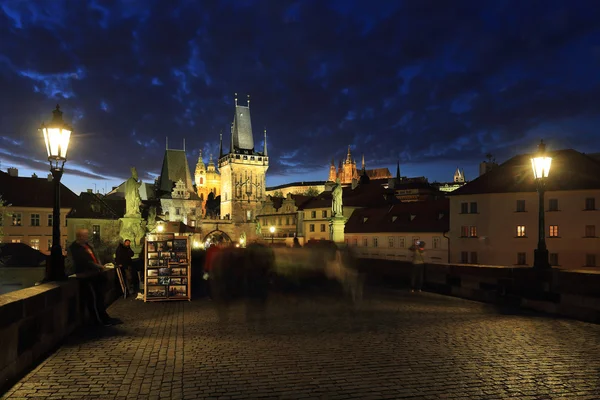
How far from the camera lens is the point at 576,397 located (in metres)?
5.75

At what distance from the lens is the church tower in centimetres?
11650

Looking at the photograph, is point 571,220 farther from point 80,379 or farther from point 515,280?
point 80,379

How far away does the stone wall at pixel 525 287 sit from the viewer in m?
10.7

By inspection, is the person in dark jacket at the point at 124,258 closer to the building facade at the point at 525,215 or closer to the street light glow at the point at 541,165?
the street light glow at the point at 541,165

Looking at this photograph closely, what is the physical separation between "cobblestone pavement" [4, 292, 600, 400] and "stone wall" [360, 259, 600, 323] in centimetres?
62

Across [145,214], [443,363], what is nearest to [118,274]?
[443,363]

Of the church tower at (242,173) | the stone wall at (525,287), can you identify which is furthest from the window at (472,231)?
the church tower at (242,173)

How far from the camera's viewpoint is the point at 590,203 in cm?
4238

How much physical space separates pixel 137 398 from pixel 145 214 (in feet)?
265

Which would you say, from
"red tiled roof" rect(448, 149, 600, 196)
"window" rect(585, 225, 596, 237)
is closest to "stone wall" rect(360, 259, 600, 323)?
"window" rect(585, 225, 596, 237)

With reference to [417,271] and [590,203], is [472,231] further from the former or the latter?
[417,271]

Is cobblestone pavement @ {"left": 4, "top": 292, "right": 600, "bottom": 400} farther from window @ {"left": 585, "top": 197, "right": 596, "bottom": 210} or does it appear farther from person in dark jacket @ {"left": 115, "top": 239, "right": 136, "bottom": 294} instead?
window @ {"left": 585, "top": 197, "right": 596, "bottom": 210}

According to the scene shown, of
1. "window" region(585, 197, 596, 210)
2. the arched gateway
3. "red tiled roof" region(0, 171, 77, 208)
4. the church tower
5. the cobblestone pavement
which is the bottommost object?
the arched gateway

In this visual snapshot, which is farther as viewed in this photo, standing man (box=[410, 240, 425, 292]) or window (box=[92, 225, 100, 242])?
window (box=[92, 225, 100, 242])
